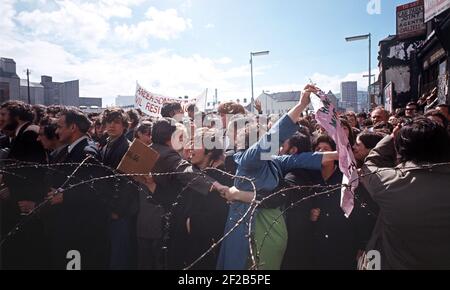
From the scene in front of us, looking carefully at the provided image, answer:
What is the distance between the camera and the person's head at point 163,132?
3.17 meters

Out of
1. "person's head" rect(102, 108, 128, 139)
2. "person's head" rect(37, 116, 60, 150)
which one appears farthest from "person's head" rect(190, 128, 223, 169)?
"person's head" rect(37, 116, 60, 150)

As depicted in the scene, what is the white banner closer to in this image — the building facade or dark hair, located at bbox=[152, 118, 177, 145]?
dark hair, located at bbox=[152, 118, 177, 145]

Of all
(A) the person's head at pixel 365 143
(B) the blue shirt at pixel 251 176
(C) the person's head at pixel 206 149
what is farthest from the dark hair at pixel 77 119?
(A) the person's head at pixel 365 143

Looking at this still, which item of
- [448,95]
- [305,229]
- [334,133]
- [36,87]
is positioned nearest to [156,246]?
[305,229]

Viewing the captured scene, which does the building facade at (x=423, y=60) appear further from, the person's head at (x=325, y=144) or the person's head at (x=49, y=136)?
the person's head at (x=49, y=136)

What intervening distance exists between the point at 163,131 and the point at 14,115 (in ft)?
6.80

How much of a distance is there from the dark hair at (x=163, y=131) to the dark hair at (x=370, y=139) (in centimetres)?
180

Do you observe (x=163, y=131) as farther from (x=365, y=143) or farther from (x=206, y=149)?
(x=365, y=143)

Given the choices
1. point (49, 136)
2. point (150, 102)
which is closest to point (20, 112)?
point (49, 136)

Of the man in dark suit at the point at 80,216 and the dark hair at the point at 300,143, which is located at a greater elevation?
the dark hair at the point at 300,143

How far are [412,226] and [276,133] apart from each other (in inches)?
37.5

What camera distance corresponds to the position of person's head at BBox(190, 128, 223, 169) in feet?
9.50

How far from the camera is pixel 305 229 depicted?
2.81 m

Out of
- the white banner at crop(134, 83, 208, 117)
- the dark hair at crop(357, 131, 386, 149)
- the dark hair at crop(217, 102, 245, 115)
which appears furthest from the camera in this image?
the white banner at crop(134, 83, 208, 117)
